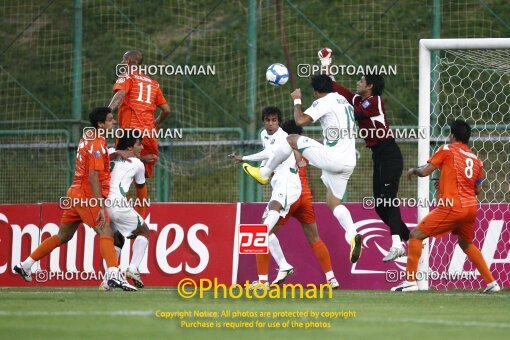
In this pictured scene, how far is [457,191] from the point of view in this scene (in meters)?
12.8

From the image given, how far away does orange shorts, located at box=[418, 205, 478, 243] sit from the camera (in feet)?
41.6

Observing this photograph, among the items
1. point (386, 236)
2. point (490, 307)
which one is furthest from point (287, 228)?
point (490, 307)

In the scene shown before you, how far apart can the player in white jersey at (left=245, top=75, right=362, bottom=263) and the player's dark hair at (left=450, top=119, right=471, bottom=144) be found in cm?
118

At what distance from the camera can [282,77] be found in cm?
1402

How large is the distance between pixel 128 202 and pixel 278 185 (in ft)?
6.18

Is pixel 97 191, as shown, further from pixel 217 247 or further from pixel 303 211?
pixel 217 247

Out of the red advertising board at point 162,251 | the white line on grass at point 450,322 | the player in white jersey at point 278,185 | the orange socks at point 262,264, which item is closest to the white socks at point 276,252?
the player in white jersey at point 278,185

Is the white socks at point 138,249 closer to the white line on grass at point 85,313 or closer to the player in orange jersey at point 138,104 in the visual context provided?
the player in orange jersey at point 138,104

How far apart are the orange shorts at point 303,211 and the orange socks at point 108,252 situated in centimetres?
228

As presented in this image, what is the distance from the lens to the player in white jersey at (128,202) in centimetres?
1313

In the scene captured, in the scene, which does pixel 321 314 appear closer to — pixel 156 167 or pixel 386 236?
pixel 386 236

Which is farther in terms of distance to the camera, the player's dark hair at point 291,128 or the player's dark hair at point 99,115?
the player's dark hair at point 291,128

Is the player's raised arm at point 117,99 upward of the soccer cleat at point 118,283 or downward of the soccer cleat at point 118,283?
upward

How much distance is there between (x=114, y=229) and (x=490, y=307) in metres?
4.71
